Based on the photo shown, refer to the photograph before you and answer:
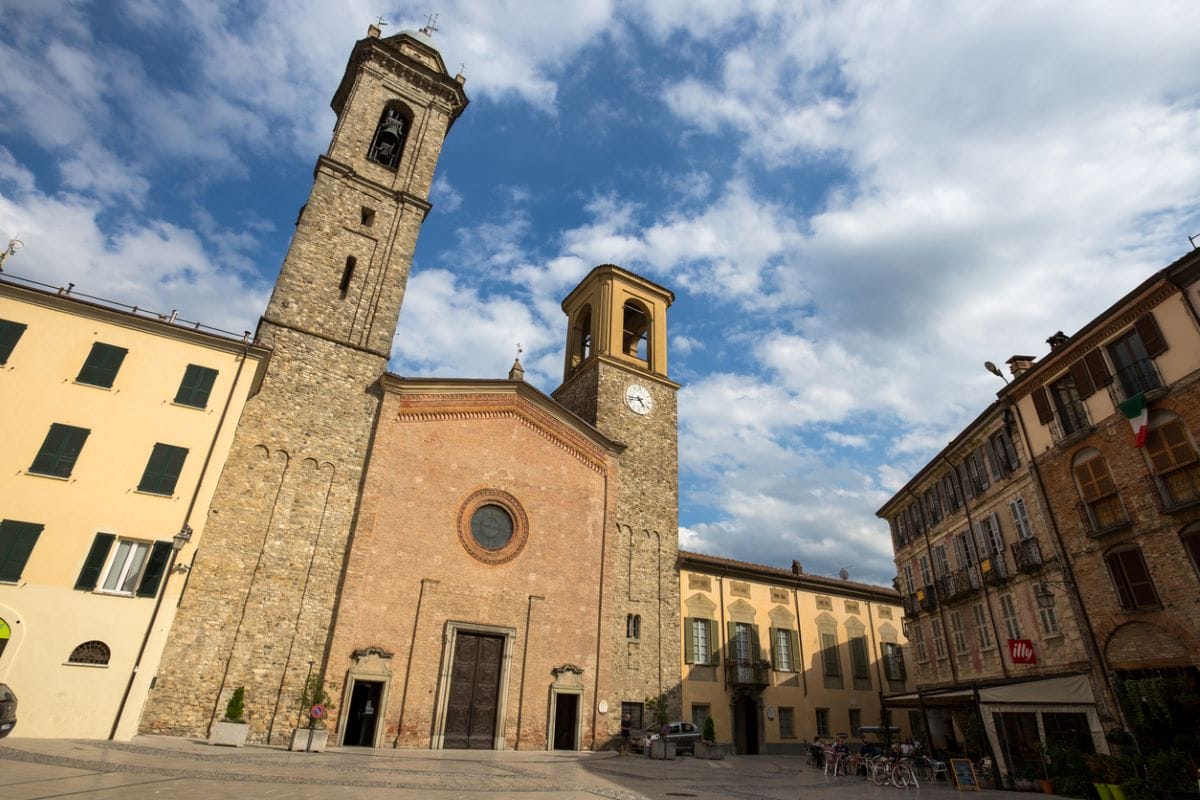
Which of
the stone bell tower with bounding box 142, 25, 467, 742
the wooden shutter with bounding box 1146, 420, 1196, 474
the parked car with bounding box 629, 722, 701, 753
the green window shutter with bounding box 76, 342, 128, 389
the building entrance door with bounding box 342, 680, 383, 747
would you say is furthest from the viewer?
the parked car with bounding box 629, 722, 701, 753

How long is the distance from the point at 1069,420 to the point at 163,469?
75.2ft

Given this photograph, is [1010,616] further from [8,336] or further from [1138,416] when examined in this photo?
[8,336]

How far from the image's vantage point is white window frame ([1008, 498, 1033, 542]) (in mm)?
17078

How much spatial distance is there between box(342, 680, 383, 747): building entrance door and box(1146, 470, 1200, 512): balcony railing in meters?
19.5

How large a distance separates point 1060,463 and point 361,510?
19382 mm

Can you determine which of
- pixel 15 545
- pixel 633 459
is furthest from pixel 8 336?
pixel 633 459

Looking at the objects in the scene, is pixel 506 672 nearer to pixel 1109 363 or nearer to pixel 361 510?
pixel 361 510

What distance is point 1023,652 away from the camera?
16203mm

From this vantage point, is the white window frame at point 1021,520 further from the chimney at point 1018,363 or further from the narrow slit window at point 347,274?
the narrow slit window at point 347,274

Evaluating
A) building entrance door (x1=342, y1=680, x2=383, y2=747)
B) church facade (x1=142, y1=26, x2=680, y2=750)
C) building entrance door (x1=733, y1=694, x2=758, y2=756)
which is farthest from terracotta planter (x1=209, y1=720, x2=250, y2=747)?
building entrance door (x1=733, y1=694, x2=758, y2=756)

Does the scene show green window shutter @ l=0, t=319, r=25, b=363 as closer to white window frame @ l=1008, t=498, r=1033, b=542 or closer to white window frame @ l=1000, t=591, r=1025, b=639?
white window frame @ l=1008, t=498, r=1033, b=542

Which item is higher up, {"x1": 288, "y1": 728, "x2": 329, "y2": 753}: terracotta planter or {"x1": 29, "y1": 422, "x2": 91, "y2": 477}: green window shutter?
{"x1": 29, "y1": 422, "x2": 91, "y2": 477}: green window shutter

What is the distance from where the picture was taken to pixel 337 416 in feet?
63.2

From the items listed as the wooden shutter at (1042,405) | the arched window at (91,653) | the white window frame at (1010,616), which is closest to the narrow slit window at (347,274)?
the arched window at (91,653)
